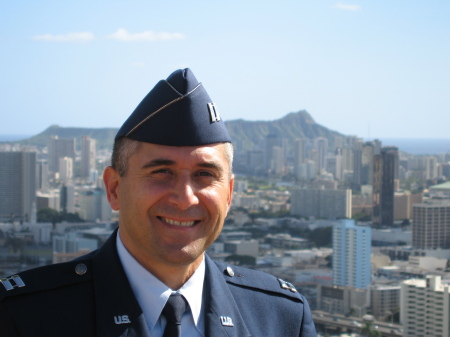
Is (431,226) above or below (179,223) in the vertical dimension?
below

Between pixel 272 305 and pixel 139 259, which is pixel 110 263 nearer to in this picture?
pixel 139 259

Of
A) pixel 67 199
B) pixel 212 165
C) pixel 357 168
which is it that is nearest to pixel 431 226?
pixel 67 199

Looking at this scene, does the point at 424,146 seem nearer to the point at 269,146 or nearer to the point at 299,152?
the point at 269,146

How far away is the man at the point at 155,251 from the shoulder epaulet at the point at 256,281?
0.05 m

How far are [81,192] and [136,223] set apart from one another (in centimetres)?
2209

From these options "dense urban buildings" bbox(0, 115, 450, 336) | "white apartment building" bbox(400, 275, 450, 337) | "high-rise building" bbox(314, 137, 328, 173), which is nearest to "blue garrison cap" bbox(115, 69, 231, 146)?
"white apartment building" bbox(400, 275, 450, 337)

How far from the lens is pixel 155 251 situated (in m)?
0.70

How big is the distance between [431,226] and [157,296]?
1778cm

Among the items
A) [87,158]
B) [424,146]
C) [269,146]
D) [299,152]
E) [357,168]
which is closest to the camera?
[357,168]

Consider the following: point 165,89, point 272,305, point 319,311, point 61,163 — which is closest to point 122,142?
point 165,89

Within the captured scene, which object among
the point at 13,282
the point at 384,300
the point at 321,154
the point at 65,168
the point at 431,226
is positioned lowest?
the point at 384,300

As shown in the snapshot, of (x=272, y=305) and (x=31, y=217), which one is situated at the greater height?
(x=272, y=305)

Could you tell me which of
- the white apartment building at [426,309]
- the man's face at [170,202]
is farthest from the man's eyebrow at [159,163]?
the white apartment building at [426,309]

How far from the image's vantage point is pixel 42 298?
70 cm
